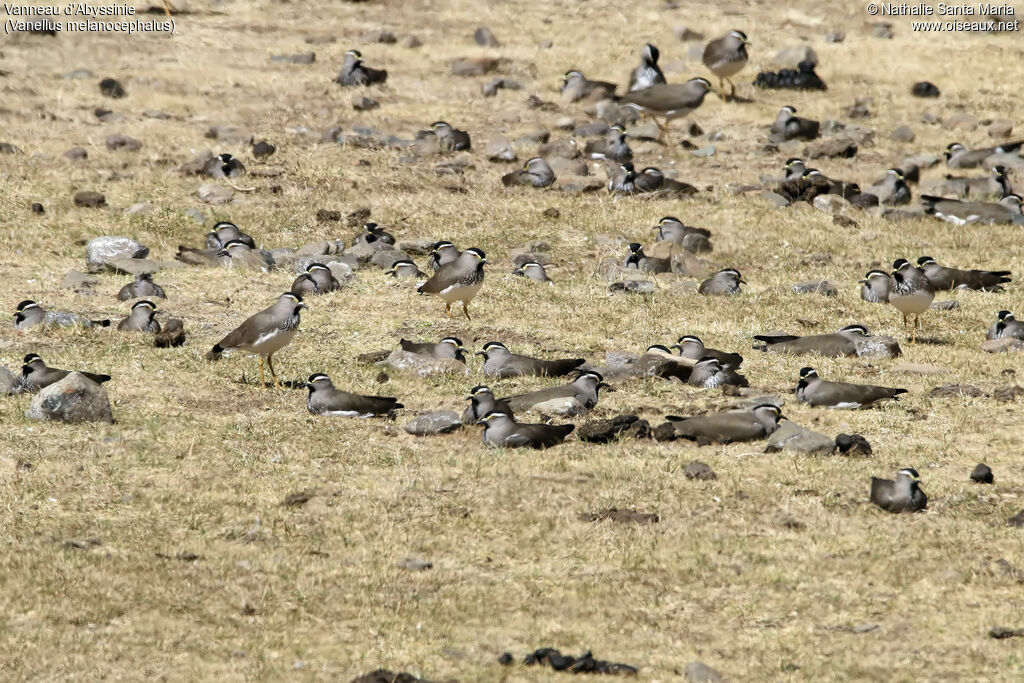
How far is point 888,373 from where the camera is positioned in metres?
17.3

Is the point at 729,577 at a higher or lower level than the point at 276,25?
lower

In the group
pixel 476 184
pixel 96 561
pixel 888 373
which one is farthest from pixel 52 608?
pixel 476 184

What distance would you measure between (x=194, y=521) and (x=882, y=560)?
6.31 metres

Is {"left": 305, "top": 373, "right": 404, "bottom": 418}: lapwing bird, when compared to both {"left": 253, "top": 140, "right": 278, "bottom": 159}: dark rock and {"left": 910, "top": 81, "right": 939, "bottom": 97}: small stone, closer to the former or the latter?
{"left": 253, "top": 140, "right": 278, "bottom": 159}: dark rock

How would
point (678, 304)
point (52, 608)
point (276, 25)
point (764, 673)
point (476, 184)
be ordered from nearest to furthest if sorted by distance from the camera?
point (764, 673) → point (52, 608) → point (678, 304) → point (476, 184) → point (276, 25)

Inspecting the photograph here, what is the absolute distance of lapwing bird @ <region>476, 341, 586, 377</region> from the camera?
1694cm

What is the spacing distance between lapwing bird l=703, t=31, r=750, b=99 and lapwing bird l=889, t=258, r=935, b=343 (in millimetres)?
16296

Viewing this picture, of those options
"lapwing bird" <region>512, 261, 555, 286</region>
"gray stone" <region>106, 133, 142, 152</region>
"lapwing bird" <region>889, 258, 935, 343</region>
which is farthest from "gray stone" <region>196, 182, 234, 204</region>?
"lapwing bird" <region>889, 258, 935, 343</region>

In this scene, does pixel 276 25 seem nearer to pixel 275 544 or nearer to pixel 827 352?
pixel 827 352

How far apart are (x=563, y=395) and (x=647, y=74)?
20.7 metres

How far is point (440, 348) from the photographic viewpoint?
17.5 meters

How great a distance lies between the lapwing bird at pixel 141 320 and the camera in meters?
18.4


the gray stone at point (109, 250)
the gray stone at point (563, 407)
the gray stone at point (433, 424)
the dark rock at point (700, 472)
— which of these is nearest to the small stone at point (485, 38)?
the gray stone at point (109, 250)

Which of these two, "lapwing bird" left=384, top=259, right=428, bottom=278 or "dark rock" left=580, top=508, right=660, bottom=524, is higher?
"dark rock" left=580, top=508, right=660, bottom=524
